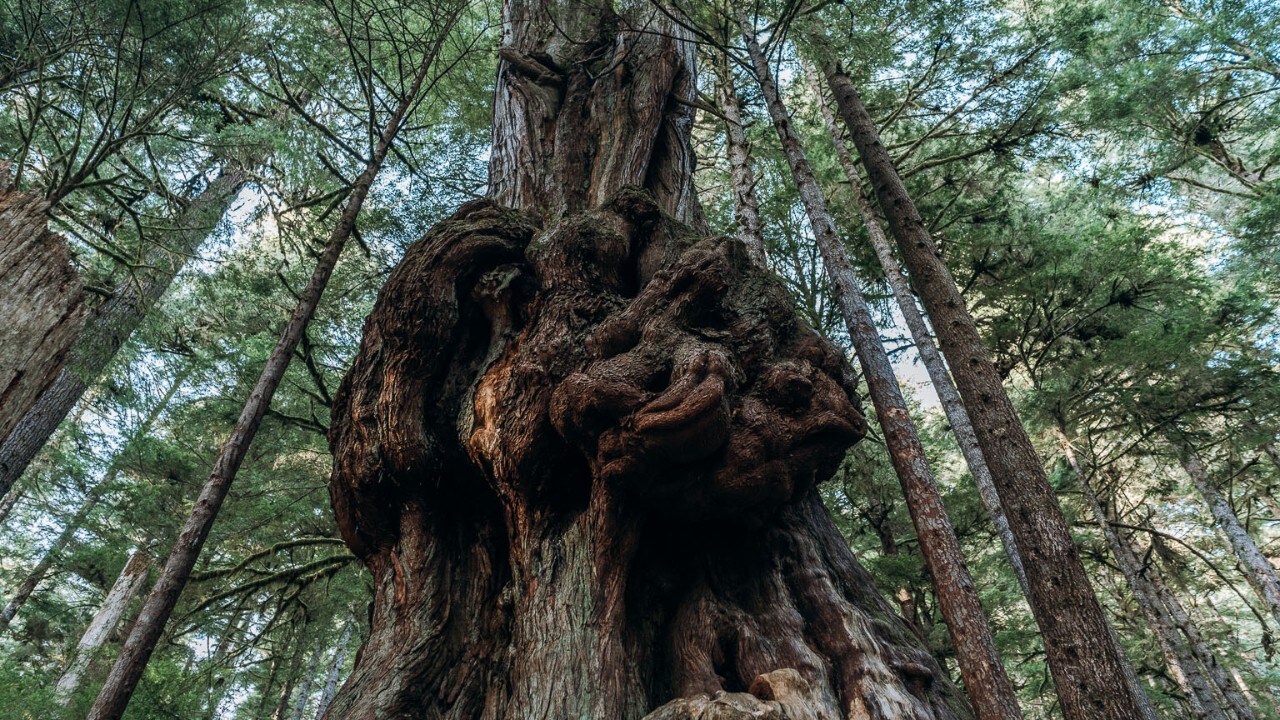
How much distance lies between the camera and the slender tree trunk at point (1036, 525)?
292 cm

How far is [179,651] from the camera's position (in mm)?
6668

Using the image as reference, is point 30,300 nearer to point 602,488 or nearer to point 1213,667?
point 602,488

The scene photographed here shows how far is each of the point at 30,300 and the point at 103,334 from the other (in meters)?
1.44

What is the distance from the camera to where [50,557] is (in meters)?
10.9

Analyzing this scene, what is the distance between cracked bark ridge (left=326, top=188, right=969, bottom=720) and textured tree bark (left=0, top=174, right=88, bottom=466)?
8.44 feet

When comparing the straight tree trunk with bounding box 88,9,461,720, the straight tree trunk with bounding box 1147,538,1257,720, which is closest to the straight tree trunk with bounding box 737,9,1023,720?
the straight tree trunk with bounding box 88,9,461,720

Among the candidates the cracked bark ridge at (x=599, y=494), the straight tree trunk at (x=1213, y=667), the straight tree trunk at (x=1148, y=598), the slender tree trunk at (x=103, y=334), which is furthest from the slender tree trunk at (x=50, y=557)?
the straight tree trunk at (x=1213, y=667)

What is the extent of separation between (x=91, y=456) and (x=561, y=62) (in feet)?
36.1


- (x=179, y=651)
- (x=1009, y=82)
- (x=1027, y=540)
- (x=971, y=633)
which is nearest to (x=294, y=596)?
(x=179, y=651)

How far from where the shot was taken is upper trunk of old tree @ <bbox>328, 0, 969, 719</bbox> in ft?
8.00

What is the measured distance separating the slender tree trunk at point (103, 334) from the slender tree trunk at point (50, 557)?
5529 mm

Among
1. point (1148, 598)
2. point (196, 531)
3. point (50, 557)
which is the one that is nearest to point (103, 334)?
point (196, 531)

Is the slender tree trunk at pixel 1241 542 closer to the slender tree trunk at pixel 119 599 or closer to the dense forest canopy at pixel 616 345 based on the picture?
the dense forest canopy at pixel 616 345

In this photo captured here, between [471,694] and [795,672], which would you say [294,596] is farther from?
[795,672]
